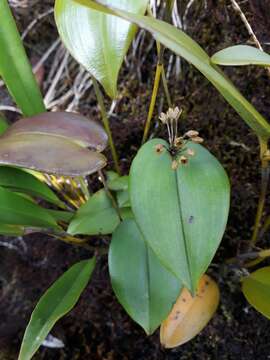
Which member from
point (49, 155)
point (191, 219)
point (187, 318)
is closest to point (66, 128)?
point (49, 155)

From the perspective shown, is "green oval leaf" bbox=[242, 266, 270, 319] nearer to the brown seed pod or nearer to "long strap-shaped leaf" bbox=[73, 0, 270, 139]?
the brown seed pod

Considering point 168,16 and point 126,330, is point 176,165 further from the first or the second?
point 126,330

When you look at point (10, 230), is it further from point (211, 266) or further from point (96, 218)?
point (211, 266)

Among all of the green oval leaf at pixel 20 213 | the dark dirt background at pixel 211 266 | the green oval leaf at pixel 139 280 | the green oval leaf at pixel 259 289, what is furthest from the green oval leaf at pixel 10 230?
the green oval leaf at pixel 259 289

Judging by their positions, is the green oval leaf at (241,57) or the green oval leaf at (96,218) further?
the green oval leaf at (96,218)

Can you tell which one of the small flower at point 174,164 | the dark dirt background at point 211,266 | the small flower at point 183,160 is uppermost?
the small flower at point 174,164

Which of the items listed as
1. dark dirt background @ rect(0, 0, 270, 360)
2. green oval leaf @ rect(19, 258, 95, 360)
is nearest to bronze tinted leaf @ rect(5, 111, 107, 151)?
green oval leaf @ rect(19, 258, 95, 360)

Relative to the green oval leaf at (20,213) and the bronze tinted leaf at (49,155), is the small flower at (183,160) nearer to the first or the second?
the bronze tinted leaf at (49,155)
